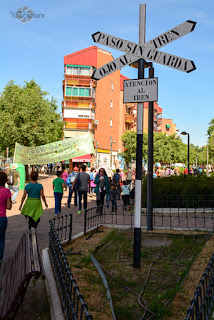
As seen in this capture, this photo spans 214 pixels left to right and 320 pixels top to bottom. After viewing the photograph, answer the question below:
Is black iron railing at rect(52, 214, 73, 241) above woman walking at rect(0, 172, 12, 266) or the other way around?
the other way around

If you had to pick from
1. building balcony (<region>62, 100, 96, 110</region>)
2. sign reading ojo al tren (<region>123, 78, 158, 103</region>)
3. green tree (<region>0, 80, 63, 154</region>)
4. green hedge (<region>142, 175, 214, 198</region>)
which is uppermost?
building balcony (<region>62, 100, 96, 110</region>)

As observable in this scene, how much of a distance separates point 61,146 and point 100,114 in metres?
46.2

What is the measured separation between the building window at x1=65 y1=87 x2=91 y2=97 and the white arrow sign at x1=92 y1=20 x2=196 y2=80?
61.8 meters

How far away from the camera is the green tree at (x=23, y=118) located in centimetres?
3891

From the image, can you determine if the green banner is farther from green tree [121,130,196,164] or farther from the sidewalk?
green tree [121,130,196,164]

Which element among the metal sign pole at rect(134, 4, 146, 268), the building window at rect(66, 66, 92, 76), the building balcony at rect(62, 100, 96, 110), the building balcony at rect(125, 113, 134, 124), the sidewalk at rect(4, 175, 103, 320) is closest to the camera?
the sidewalk at rect(4, 175, 103, 320)

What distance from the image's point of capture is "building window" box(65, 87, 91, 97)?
6794 centimetres

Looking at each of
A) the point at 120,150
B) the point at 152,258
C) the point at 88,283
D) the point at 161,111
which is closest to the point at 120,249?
the point at 152,258

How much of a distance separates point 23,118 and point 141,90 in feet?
111

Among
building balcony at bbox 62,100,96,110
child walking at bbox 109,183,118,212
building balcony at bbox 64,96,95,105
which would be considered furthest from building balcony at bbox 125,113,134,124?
child walking at bbox 109,183,118,212

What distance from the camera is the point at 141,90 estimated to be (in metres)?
6.93

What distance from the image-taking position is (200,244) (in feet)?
29.5

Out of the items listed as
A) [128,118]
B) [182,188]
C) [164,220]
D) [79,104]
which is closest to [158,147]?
[128,118]

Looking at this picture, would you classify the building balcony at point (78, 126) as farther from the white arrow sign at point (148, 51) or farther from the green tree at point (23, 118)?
the white arrow sign at point (148, 51)
